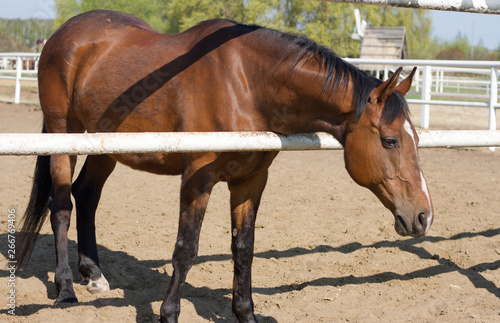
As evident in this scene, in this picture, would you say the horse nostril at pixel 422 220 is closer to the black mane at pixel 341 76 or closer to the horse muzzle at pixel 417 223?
the horse muzzle at pixel 417 223

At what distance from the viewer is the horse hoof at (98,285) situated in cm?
363

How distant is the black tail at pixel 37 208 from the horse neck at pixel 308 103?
81.4 inches

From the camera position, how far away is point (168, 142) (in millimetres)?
2303

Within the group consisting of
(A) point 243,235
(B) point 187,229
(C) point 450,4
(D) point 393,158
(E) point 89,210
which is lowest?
(E) point 89,210

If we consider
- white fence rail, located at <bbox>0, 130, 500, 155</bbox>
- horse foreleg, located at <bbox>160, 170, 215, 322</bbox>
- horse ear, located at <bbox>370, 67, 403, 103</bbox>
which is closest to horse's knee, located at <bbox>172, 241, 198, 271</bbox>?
horse foreleg, located at <bbox>160, 170, 215, 322</bbox>

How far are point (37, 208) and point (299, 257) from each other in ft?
7.02

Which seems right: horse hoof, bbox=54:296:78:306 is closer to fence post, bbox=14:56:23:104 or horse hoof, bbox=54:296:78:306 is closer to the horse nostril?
the horse nostril

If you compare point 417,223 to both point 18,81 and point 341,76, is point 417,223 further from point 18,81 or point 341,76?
point 18,81

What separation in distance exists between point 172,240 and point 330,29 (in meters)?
31.0

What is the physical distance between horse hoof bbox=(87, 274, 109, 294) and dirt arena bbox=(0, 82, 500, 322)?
61 mm

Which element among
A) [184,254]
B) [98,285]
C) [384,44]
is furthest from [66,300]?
[384,44]

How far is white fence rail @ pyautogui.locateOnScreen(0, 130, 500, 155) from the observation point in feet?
6.80

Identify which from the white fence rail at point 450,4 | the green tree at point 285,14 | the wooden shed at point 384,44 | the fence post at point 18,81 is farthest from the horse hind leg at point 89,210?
the green tree at point 285,14

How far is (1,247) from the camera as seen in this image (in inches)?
164
